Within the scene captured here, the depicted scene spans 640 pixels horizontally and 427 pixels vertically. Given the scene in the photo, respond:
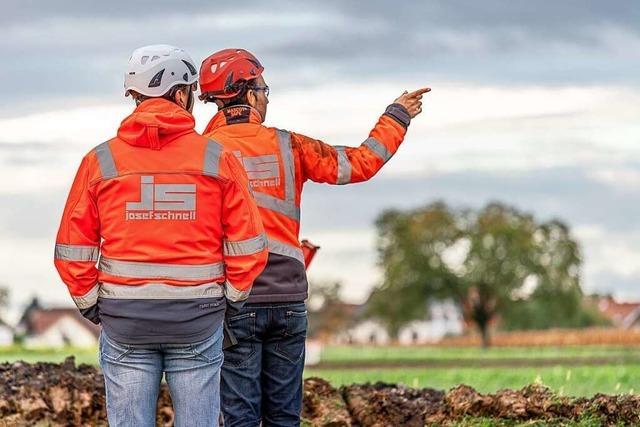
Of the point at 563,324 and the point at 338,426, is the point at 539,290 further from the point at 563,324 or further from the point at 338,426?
the point at 338,426

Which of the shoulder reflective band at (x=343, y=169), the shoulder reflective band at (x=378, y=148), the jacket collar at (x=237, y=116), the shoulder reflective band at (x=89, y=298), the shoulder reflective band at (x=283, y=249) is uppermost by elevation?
the jacket collar at (x=237, y=116)

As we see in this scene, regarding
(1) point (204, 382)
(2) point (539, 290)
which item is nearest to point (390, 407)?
(1) point (204, 382)

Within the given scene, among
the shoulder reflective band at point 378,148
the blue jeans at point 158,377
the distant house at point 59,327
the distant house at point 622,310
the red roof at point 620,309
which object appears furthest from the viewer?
the red roof at point 620,309

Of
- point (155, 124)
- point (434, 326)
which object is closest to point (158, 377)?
point (155, 124)

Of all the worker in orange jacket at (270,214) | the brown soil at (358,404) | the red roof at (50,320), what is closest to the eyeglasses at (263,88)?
the worker in orange jacket at (270,214)

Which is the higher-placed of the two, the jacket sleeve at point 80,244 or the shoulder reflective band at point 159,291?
the jacket sleeve at point 80,244

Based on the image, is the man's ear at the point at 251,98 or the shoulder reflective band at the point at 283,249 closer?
the shoulder reflective band at the point at 283,249

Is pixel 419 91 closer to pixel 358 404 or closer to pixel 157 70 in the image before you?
pixel 157 70

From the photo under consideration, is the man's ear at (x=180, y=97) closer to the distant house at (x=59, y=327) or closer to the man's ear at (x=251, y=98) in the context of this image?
the man's ear at (x=251, y=98)

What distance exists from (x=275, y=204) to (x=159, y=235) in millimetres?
1129

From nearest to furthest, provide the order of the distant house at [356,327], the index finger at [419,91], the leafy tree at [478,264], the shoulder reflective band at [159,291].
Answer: the shoulder reflective band at [159,291], the index finger at [419,91], the leafy tree at [478,264], the distant house at [356,327]

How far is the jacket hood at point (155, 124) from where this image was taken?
18.7 feet

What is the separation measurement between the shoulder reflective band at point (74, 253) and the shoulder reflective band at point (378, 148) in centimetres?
184

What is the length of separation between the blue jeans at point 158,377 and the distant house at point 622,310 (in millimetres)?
103228
